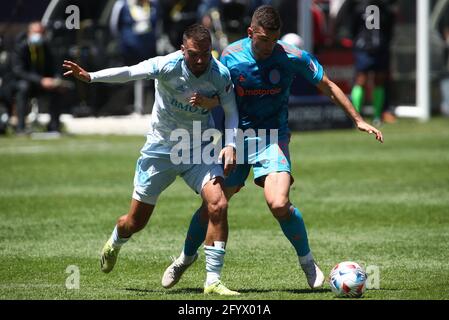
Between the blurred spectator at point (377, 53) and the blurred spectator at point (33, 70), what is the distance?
22.7ft

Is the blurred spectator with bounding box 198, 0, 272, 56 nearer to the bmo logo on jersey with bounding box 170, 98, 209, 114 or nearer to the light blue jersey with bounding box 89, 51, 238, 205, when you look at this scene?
the light blue jersey with bounding box 89, 51, 238, 205

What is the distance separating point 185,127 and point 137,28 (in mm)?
15825

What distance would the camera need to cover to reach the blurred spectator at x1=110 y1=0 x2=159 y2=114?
24.9 metres

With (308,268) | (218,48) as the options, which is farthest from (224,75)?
(218,48)

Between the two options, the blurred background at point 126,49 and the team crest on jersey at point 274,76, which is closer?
the team crest on jersey at point 274,76

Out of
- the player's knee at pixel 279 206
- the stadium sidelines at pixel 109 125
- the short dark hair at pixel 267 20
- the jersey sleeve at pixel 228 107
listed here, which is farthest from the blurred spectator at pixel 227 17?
the player's knee at pixel 279 206

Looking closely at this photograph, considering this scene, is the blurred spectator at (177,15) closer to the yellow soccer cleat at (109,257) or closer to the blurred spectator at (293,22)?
the blurred spectator at (293,22)

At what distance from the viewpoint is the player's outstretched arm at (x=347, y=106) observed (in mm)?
9414

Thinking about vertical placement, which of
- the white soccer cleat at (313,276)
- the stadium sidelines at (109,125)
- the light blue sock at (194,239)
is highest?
the light blue sock at (194,239)

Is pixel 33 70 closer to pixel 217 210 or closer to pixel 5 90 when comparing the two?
pixel 5 90

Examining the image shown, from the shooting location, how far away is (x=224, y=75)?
360 inches

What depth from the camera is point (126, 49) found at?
25234mm

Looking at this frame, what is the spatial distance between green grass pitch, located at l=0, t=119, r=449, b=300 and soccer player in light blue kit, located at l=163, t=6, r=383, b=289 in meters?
0.43

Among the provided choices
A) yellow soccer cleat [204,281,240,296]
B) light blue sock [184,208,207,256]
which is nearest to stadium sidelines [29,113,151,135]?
light blue sock [184,208,207,256]
